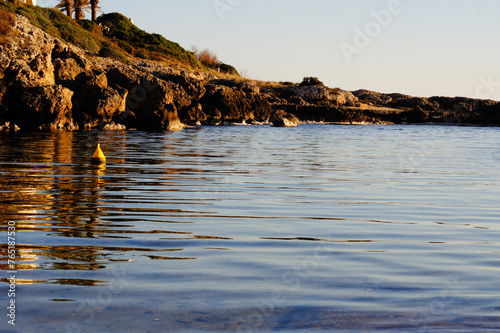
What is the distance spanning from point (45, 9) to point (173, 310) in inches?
2865

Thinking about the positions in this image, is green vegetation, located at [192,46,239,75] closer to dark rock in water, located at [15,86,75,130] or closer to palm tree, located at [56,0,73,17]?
palm tree, located at [56,0,73,17]

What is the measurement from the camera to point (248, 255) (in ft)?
19.5

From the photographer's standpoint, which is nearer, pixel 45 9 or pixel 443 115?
pixel 45 9

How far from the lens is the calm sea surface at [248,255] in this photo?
159 inches

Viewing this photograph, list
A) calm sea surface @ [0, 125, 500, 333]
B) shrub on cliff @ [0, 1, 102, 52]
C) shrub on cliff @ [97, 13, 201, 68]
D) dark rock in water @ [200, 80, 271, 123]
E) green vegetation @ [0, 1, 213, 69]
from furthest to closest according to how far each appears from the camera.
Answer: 1. shrub on cliff @ [97, 13, 201, 68]
2. green vegetation @ [0, 1, 213, 69]
3. shrub on cliff @ [0, 1, 102, 52]
4. dark rock in water @ [200, 80, 271, 123]
5. calm sea surface @ [0, 125, 500, 333]

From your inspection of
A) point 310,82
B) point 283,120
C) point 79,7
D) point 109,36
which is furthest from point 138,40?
point 283,120

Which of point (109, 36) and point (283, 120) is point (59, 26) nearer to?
point (109, 36)

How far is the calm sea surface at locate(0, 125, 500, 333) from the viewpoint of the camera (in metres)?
4.04

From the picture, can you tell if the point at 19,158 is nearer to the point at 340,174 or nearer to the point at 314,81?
the point at 340,174

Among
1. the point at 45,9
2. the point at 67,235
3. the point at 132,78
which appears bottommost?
the point at 67,235

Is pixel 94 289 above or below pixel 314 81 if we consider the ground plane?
below

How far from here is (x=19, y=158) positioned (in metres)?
16.7

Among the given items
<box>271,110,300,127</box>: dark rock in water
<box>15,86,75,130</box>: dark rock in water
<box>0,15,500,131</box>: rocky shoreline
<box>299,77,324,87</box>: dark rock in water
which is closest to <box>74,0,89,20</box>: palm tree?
<box>0,15,500,131</box>: rocky shoreline

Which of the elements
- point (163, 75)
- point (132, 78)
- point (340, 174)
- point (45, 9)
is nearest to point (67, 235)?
point (340, 174)
